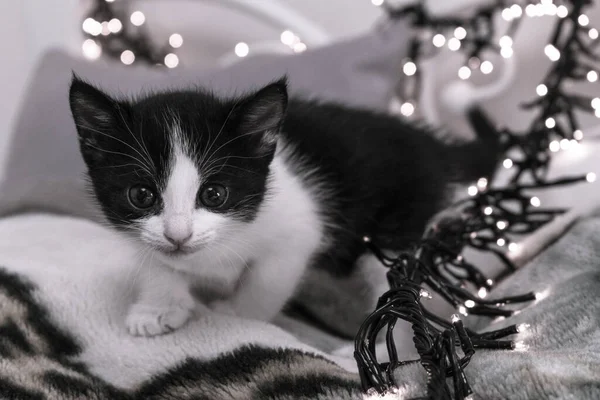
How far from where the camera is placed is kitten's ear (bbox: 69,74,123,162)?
0.87m

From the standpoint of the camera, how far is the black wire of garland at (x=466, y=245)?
0.63m

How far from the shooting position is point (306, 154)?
1.18m

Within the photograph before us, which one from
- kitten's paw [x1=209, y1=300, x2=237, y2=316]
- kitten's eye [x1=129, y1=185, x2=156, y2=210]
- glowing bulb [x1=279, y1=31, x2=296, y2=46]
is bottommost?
kitten's paw [x1=209, y1=300, x2=237, y2=316]

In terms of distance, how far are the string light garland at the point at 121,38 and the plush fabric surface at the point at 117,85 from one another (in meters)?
0.42

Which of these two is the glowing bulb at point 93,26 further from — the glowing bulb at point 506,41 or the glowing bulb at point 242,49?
the glowing bulb at point 506,41

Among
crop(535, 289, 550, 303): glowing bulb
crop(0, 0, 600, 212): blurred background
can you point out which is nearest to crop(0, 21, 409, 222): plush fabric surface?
crop(0, 0, 600, 212): blurred background

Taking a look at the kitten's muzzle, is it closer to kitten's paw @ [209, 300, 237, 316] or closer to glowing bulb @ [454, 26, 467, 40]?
kitten's paw @ [209, 300, 237, 316]

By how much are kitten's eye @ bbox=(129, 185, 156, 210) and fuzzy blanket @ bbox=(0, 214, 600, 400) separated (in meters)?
0.20

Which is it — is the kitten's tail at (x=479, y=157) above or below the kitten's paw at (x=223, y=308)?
above

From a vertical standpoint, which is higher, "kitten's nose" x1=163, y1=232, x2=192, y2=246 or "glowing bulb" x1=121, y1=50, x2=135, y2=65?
"glowing bulb" x1=121, y1=50, x2=135, y2=65

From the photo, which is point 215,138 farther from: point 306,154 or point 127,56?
point 127,56

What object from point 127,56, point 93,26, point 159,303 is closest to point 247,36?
point 127,56

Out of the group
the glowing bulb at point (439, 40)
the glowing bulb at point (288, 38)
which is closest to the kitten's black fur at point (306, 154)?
the glowing bulb at point (439, 40)

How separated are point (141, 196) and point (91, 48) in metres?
1.38
